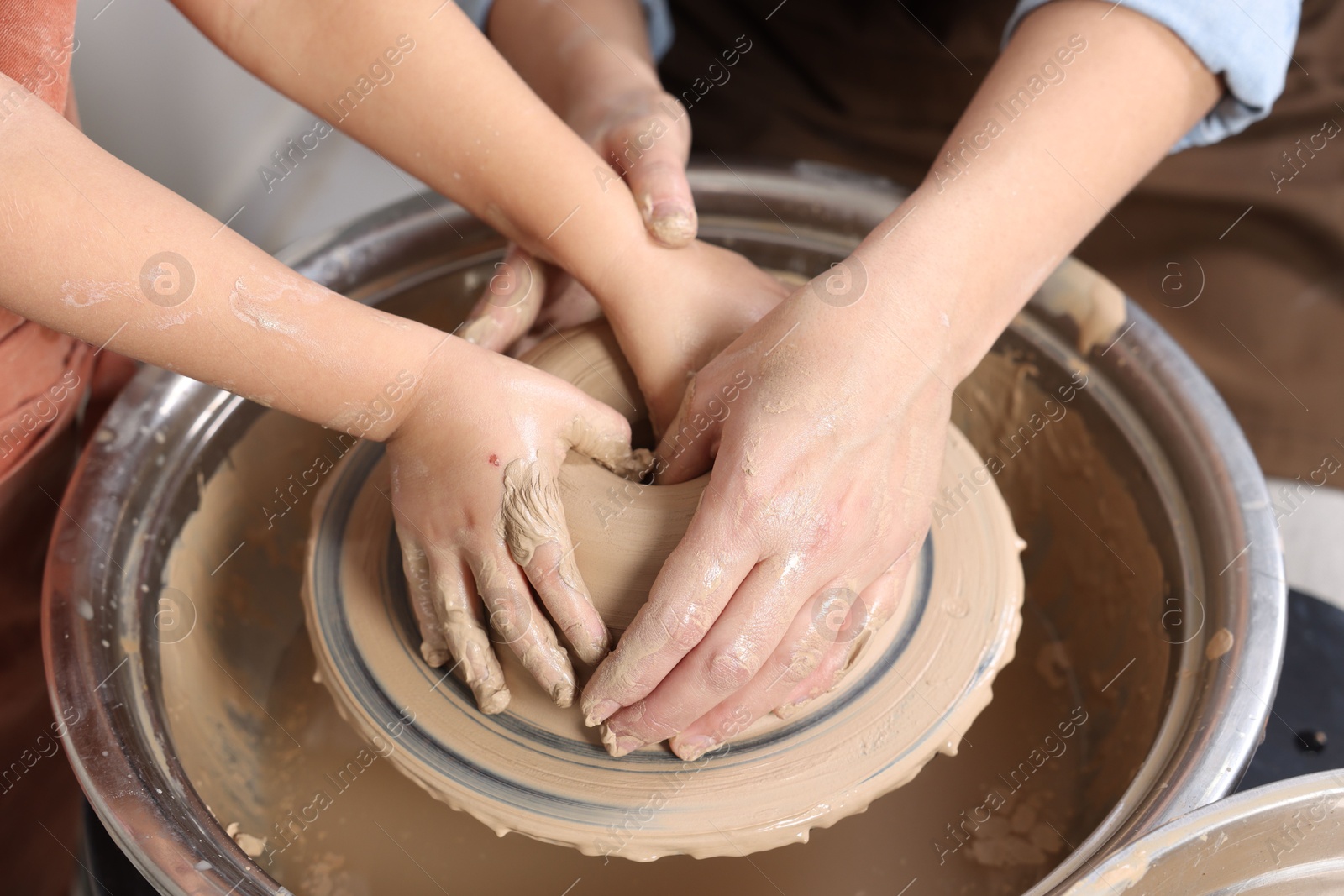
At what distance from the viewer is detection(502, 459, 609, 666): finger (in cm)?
85

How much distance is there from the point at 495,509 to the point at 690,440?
0.67 feet

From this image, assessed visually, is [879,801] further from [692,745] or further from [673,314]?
[673,314]

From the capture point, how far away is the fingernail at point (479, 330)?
1071mm

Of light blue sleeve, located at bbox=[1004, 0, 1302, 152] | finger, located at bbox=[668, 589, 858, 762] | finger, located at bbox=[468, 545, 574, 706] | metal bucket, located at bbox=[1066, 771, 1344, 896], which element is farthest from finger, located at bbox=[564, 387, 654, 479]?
light blue sleeve, located at bbox=[1004, 0, 1302, 152]

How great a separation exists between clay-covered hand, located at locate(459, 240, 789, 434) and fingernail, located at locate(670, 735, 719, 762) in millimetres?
338

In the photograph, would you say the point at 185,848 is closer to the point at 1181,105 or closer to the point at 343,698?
the point at 343,698

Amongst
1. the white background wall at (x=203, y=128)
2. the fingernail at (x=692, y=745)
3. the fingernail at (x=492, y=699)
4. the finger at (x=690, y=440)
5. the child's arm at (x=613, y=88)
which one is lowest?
the fingernail at (x=692, y=745)

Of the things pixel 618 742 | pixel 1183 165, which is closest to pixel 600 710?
pixel 618 742

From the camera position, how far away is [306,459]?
1362mm

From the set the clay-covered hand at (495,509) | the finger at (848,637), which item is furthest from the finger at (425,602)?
the finger at (848,637)

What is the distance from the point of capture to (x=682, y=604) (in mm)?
811

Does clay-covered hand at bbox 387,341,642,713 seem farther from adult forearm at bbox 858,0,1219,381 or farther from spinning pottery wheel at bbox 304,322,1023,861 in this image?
adult forearm at bbox 858,0,1219,381

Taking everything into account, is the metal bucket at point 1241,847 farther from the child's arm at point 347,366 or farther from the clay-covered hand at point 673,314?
the clay-covered hand at point 673,314

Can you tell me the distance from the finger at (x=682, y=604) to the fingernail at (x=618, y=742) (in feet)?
0.19
